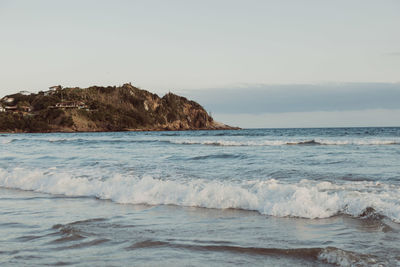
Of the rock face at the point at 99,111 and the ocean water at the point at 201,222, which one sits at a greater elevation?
the rock face at the point at 99,111

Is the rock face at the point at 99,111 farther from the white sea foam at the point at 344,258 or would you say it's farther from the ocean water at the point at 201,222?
the white sea foam at the point at 344,258

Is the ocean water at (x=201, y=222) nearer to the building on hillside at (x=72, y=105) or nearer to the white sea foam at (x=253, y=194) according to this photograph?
the white sea foam at (x=253, y=194)

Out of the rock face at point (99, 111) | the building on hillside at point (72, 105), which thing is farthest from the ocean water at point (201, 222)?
the building on hillside at point (72, 105)

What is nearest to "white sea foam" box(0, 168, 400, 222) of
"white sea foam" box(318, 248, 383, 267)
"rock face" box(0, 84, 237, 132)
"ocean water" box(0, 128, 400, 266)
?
"ocean water" box(0, 128, 400, 266)

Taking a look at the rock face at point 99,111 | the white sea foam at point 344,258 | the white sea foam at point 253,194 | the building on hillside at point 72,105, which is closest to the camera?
the white sea foam at point 344,258

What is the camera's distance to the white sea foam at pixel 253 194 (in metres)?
6.63

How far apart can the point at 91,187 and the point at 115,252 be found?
546cm

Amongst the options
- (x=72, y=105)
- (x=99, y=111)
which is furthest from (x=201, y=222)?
(x=72, y=105)

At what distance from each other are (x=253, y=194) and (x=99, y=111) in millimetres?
140026

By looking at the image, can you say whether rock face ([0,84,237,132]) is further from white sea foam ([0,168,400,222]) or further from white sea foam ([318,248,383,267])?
white sea foam ([318,248,383,267])

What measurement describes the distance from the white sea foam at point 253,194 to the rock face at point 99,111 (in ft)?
377

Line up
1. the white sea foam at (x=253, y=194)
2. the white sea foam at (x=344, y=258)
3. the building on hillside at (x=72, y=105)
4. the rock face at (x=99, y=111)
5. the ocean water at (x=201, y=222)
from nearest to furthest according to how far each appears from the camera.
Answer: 1. the white sea foam at (x=344, y=258)
2. the ocean water at (x=201, y=222)
3. the white sea foam at (x=253, y=194)
4. the rock face at (x=99, y=111)
5. the building on hillside at (x=72, y=105)

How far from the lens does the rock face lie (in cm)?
12169

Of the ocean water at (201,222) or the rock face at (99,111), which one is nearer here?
the ocean water at (201,222)
